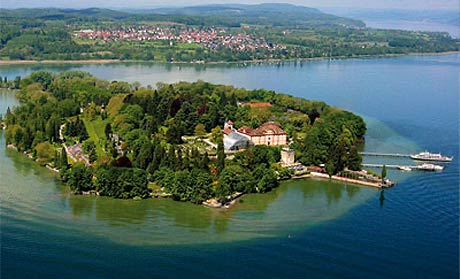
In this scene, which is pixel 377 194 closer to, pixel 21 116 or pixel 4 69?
pixel 21 116

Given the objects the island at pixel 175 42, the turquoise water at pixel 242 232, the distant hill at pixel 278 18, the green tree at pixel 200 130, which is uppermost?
the distant hill at pixel 278 18

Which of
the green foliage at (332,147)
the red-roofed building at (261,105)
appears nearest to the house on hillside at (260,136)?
the green foliage at (332,147)

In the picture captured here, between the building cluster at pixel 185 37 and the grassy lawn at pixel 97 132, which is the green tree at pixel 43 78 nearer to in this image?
the grassy lawn at pixel 97 132

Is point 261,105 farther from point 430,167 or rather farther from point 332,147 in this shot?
point 430,167

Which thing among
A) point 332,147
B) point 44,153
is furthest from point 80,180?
point 332,147

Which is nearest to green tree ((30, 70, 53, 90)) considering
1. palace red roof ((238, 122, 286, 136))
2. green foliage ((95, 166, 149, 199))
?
palace red roof ((238, 122, 286, 136))

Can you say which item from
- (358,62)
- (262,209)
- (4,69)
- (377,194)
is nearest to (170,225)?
(262,209)
